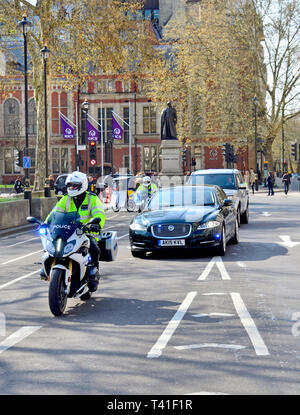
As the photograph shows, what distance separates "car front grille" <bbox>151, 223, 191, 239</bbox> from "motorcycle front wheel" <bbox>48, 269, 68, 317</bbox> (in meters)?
5.80

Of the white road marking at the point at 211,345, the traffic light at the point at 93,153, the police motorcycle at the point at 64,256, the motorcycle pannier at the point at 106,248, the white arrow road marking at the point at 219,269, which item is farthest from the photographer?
the traffic light at the point at 93,153

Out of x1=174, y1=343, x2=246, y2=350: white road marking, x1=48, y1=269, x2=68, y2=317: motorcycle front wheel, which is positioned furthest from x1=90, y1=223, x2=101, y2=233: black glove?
x1=174, y1=343, x2=246, y2=350: white road marking

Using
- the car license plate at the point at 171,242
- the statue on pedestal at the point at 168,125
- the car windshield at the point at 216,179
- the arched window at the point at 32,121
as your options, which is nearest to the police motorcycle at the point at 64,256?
the car license plate at the point at 171,242

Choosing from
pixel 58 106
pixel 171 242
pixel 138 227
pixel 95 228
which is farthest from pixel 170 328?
pixel 58 106

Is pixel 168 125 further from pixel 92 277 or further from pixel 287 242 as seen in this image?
pixel 92 277

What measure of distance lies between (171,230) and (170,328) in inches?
265

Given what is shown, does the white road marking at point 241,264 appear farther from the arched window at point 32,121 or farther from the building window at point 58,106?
the arched window at point 32,121

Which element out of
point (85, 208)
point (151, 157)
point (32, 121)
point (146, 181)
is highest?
point (32, 121)

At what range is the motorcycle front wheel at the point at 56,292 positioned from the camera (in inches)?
325

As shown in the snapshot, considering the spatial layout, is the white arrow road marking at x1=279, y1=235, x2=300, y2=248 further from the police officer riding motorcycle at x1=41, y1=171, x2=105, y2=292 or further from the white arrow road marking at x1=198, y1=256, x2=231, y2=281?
the police officer riding motorcycle at x1=41, y1=171, x2=105, y2=292

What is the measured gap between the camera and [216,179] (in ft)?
74.9

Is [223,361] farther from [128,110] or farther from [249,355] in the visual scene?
[128,110]

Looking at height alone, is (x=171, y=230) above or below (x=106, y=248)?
below

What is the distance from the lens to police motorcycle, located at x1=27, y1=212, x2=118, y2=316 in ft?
27.5
